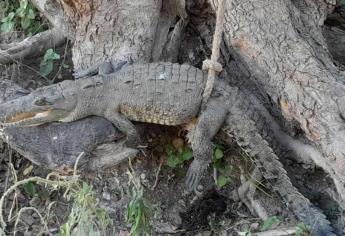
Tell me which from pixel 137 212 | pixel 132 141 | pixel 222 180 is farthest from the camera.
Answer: pixel 222 180

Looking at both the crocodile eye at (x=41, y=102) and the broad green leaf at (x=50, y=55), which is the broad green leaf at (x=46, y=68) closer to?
the broad green leaf at (x=50, y=55)

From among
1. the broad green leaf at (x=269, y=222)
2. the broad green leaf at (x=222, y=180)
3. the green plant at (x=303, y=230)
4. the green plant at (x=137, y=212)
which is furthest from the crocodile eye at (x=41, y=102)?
the green plant at (x=303, y=230)

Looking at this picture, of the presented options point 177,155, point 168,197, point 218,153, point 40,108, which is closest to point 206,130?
point 218,153

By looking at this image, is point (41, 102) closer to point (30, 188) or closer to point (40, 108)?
point (40, 108)

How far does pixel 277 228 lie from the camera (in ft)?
8.06

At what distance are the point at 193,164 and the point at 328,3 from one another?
107 cm

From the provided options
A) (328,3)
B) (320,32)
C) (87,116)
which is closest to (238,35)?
(320,32)

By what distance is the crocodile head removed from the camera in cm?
246

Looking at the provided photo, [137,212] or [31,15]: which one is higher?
[31,15]

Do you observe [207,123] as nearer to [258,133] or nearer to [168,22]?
[258,133]

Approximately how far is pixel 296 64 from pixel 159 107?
588 millimetres

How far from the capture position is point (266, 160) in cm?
252

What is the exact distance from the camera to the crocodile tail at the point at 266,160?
96.2 inches

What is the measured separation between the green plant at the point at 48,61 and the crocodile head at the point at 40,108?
2.11ft
